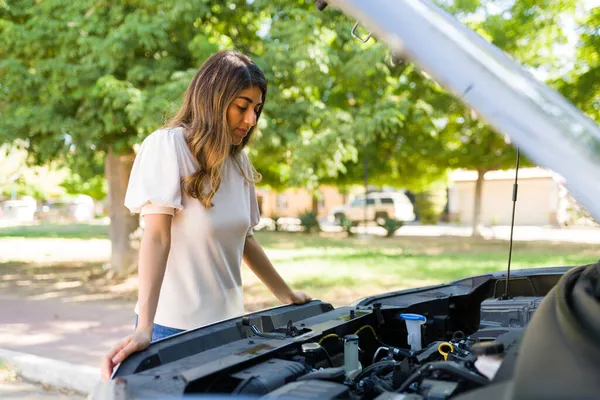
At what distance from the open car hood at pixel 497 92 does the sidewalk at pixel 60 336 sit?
4.56m

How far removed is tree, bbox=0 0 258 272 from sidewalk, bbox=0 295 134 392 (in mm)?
2495

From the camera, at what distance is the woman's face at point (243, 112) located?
94.1 inches

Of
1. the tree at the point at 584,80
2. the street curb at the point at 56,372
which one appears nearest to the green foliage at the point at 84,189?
the tree at the point at 584,80

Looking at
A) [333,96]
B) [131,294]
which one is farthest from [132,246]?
[333,96]

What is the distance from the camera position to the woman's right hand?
186 cm

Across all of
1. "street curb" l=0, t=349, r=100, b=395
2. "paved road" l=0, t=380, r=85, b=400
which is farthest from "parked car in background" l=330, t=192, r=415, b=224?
"paved road" l=0, t=380, r=85, b=400

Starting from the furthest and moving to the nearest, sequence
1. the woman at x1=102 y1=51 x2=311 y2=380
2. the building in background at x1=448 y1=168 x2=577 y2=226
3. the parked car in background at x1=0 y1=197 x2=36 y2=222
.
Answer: the parked car in background at x1=0 y1=197 x2=36 y2=222 → the building in background at x1=448 y1=168 x2=577 y2=226 → the woman at x1=102 y1=51 x2=311 y2=380

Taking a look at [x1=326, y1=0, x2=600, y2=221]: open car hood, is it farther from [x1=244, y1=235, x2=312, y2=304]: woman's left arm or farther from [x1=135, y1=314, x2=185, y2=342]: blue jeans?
[x1=244, y1=235, x2=312, y2=304]: woman's left arm

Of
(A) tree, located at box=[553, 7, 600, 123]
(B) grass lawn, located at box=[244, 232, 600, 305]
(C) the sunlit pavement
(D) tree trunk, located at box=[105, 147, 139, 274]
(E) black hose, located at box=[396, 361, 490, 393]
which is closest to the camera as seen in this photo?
(E) black hose, located at box=[396, 361, 490, 393]

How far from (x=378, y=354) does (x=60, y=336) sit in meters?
5.41

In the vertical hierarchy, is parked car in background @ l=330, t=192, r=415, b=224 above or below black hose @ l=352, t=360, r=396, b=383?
below

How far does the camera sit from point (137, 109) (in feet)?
26.2

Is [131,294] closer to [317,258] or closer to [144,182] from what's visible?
[317,258]

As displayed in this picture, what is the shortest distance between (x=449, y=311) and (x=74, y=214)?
41.5m
